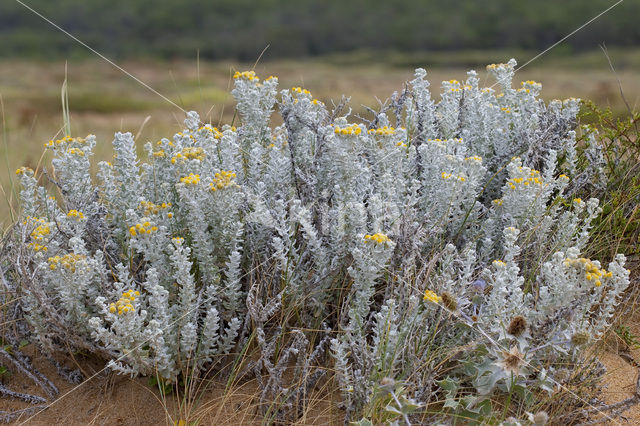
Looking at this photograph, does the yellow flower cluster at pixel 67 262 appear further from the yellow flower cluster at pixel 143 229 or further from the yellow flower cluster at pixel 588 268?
the yellow flower cluster at pixel 588 268

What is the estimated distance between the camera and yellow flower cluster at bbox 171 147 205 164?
110 inches

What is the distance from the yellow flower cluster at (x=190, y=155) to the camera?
279cm

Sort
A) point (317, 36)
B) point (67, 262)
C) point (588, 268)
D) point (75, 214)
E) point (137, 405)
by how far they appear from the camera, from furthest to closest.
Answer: point (317, 36), point (75, 214), point (137, 405), point (67, 262), point (588, 268)

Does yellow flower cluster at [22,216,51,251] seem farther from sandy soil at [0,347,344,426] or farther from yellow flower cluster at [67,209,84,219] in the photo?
sandy soil at [0,347,344,426]

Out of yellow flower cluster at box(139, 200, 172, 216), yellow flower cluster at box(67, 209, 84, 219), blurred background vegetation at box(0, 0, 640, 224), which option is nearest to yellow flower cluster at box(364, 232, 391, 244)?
yellow flower cluster at box(139, 200, 172, 216)

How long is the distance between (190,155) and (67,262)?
719mm

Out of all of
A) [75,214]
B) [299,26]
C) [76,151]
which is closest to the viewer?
[75,214]

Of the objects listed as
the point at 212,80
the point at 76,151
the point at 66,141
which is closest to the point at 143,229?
the point at 76,151

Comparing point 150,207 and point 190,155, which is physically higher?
point 190,155

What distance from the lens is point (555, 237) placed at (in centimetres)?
302

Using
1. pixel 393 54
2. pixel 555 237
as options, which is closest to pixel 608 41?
pixel 393 54

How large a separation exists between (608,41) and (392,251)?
303ft

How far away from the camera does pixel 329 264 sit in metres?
2.80

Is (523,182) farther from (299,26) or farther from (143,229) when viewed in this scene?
(299,26)
